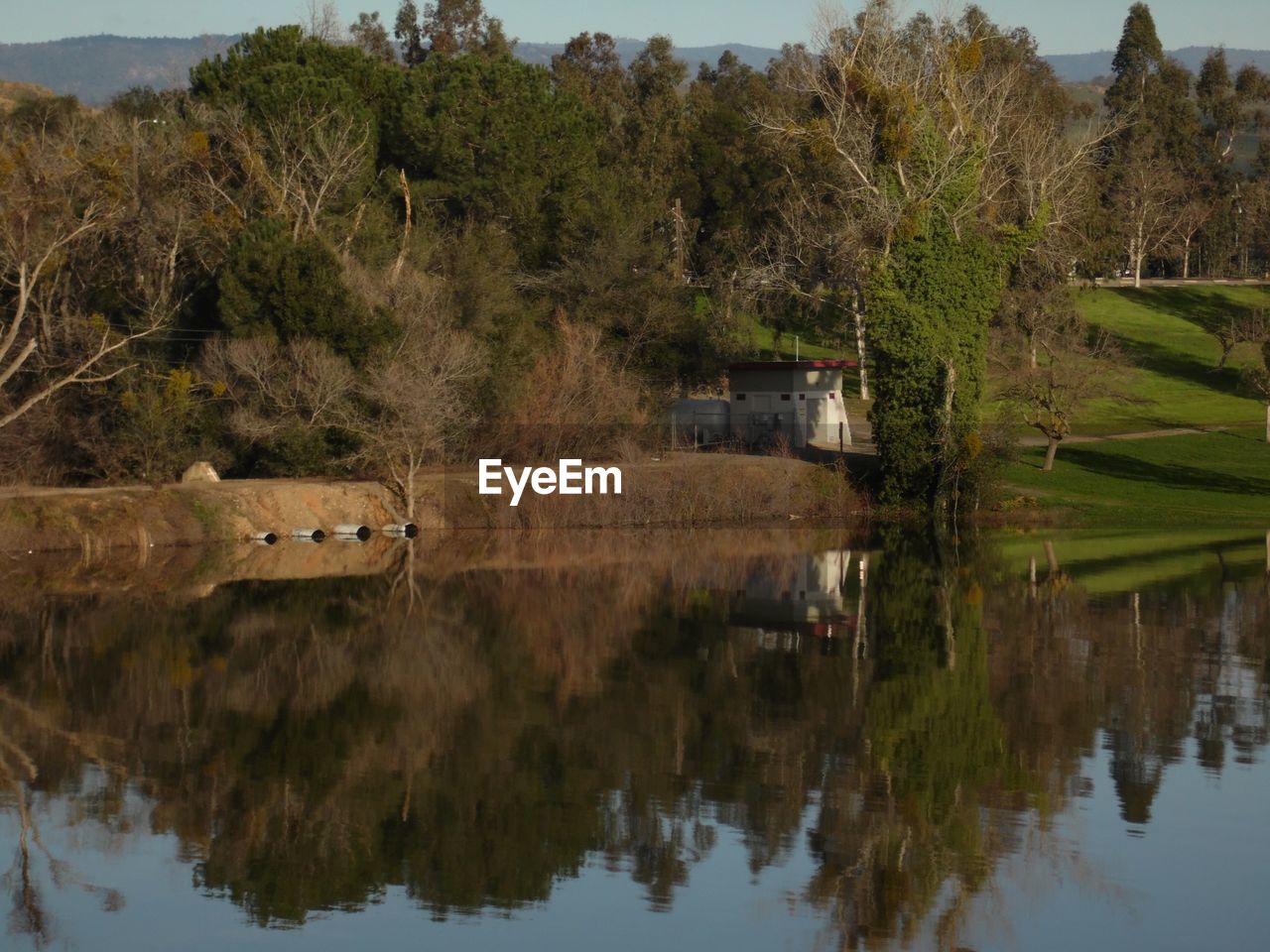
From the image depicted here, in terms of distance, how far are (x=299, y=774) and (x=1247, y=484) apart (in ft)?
140

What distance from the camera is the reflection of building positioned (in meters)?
31.5

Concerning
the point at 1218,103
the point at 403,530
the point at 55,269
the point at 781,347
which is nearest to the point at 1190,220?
the point at 1218,103

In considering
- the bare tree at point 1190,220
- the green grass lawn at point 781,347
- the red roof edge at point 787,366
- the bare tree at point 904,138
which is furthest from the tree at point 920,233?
the bare tree at point 1190,220

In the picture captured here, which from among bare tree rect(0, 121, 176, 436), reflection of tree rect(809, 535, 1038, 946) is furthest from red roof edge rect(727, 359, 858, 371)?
reflection of tree rect(809, 535, 1038, 946)

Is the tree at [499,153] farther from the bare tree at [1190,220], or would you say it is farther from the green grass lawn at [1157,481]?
the bare tree at [1190,220]

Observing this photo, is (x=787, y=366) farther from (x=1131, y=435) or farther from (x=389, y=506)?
(x=389, y=506)

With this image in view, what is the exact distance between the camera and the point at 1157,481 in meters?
55.2

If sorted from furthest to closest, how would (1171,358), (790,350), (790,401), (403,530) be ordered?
1. (1171,358)
2. (790,350)
3. (790,401)
4. (403,530)

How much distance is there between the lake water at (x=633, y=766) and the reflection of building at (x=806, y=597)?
0.18 meters

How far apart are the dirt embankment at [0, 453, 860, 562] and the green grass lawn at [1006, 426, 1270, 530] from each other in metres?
7.10

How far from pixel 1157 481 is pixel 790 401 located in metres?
12.1

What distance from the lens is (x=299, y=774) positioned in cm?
1998

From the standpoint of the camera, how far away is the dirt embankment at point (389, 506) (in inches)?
1603

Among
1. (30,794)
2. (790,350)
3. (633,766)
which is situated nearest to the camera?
(30,794)
